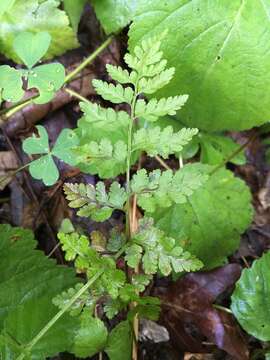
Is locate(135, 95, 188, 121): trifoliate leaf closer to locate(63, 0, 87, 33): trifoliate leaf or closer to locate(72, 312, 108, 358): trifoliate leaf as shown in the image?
locate(72, 312, 108, 358): trifoliate leaf

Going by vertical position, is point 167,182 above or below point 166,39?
below

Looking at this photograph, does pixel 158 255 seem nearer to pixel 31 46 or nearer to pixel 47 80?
pixel 47 80

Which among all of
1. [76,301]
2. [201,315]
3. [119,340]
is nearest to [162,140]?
[76,301]

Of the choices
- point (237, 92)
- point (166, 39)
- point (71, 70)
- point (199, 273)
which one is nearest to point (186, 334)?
point (199, 273)

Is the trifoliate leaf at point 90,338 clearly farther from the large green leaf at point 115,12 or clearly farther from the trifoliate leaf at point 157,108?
the large green leaf at point 115,12

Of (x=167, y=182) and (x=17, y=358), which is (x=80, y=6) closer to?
(x=167, y=182)

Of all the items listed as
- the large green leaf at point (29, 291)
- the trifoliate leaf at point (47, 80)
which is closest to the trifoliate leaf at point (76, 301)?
the large green leaf at point (29, 291)
